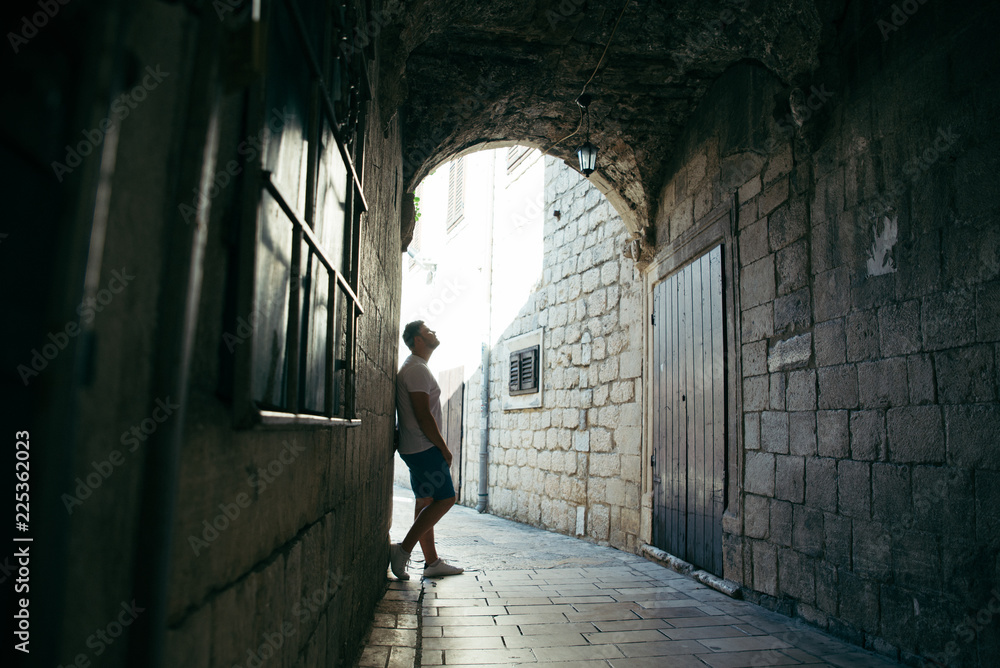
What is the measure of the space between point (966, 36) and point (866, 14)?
2.36ft

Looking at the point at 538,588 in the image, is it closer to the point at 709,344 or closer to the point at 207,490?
the point at 709,344

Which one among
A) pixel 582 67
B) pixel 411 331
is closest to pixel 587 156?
pixel 582 67

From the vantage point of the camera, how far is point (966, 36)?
2.70m

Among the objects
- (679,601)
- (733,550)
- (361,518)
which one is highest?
(361,518)

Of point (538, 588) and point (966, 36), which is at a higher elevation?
point (966, 36)

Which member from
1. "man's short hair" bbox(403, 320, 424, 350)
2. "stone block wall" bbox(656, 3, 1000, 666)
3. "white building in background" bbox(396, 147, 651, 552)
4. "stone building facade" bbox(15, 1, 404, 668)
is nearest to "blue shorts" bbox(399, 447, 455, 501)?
"man's short hair" bbox(403, 320, 424, 350)

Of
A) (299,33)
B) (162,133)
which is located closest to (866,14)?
(299,33)

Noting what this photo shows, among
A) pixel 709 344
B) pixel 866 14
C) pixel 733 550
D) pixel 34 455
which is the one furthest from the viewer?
pixel 709 344
